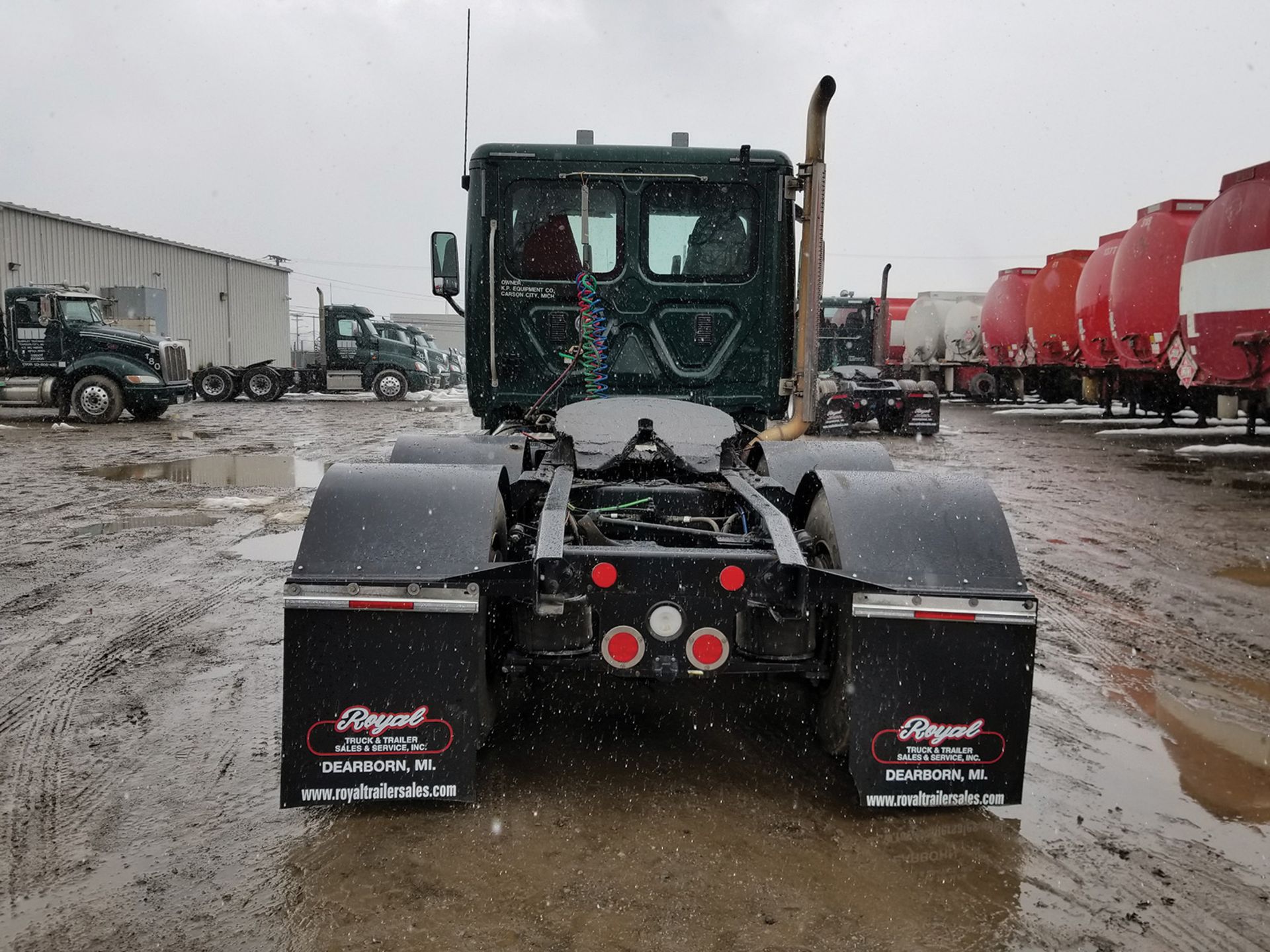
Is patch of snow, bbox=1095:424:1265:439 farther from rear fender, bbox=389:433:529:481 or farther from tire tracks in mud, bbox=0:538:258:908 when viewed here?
tire tracks in mud, bbox=0:538:258:908

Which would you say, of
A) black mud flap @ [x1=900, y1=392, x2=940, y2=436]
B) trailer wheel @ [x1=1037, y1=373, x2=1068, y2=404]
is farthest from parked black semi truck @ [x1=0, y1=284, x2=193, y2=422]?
trailer wheel @ [x1=1037, y1=373, x2=1068, y2=404]

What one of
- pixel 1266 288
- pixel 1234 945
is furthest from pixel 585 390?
pixel 1266 288

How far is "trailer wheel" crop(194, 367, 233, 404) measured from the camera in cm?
2734

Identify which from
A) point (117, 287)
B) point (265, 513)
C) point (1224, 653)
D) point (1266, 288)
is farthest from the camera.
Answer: point (117, 287)

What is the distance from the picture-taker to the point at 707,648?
2.98 meters

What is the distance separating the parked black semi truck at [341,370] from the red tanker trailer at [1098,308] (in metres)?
17.4

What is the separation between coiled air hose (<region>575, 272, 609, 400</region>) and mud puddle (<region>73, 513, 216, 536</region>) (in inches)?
157

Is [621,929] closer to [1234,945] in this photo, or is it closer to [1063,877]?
[1063,877]

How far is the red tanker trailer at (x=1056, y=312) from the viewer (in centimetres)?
2131

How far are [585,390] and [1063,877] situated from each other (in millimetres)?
3738

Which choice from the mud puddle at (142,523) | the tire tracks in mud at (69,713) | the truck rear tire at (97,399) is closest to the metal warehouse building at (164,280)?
the truck rear tire at (97,399)

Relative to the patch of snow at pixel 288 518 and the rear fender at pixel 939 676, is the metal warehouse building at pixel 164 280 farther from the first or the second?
the rear fender at pixel 939 676

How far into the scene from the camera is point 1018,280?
24.5 metres

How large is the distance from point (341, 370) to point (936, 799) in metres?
27.1
